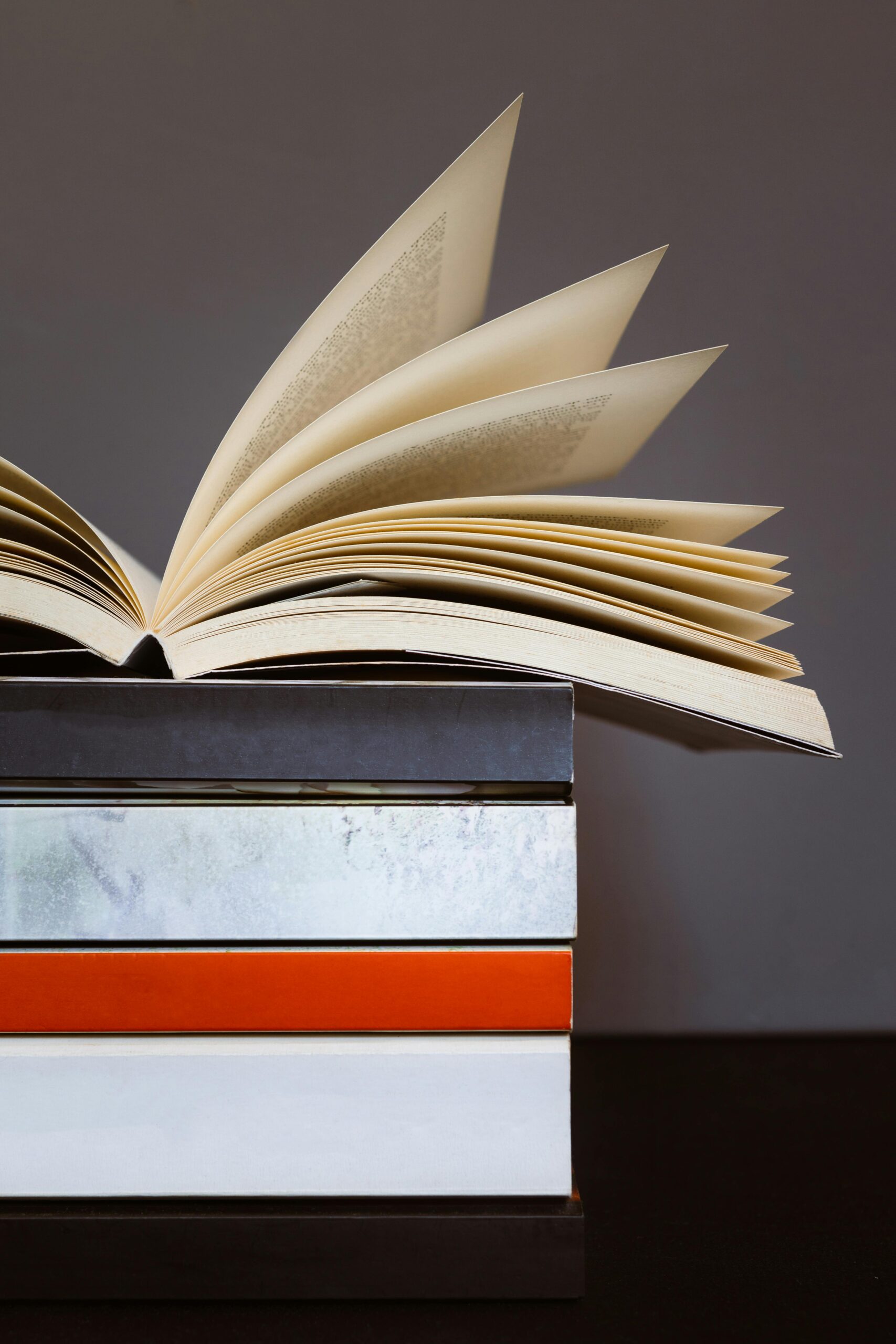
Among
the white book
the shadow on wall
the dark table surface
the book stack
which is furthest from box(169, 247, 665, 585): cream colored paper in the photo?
the shadow on wall

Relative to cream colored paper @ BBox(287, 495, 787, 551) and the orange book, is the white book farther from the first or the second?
cream colored paper @ BBox(287, 495, 787, 551)

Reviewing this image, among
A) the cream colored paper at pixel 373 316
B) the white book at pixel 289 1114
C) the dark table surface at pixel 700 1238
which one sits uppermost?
the cream colored paper at pixel 373 316

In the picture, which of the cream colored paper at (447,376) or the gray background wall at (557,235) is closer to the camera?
the cream colored paper at (447,376)

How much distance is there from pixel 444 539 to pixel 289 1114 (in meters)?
0.26

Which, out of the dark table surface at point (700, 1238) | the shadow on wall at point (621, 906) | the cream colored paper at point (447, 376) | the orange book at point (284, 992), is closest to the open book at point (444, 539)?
the cream colored paper at point (447, 376)

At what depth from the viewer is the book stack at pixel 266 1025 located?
40cm

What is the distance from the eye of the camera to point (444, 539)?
445mm

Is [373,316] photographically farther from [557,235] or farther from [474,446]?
[557,235]

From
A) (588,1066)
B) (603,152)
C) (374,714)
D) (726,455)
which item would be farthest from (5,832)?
(603,152)

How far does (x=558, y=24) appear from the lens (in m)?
1.18

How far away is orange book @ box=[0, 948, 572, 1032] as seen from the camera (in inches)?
15.9

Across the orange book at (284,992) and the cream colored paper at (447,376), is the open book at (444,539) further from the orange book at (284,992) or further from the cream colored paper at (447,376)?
the orange book at (284,992)

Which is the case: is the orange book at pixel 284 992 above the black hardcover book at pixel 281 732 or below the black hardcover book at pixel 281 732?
below

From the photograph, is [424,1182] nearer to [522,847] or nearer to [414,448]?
[522,847]
